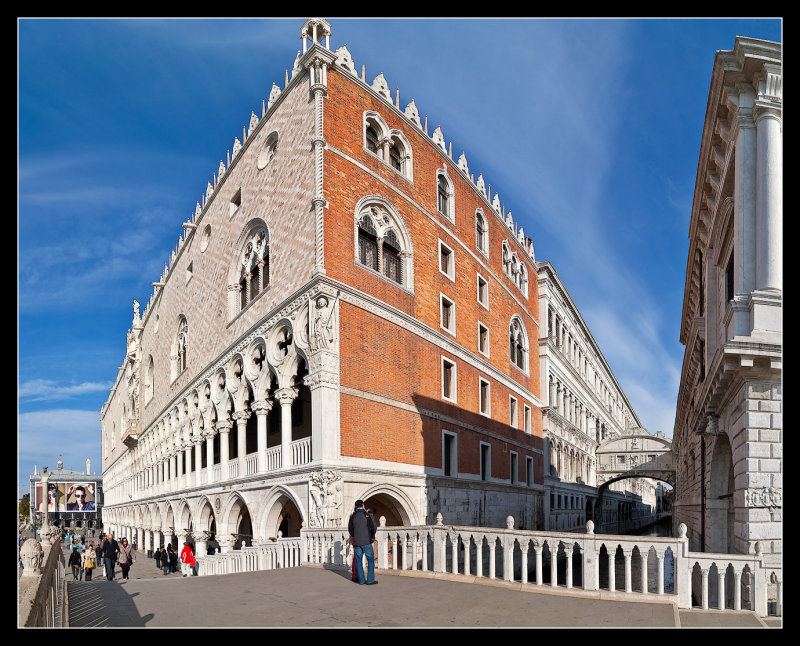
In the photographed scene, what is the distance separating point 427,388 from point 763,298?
1362 cm

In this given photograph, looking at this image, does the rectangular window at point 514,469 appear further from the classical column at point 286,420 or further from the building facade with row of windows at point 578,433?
the classical column at point 286,420

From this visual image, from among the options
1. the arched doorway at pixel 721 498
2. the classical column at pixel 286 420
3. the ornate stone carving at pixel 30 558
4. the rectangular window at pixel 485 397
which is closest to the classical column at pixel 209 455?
the classical column at pixel 286 420

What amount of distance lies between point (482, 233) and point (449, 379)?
867cm

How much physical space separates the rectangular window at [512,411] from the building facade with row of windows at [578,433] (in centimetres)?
583

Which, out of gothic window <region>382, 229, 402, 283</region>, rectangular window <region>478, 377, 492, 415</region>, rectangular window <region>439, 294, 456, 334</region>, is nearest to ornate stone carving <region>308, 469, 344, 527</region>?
gothic window <region>382, 229, 402, 283</region>

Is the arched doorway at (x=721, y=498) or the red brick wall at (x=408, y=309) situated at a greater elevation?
the red brick wall at (x=408, y=309)

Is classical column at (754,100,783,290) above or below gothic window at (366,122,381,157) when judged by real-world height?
below

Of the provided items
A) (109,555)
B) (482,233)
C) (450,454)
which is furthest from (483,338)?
(109,555)

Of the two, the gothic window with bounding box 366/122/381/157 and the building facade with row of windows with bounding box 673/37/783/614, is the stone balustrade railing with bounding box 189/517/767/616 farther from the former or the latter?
the gothic window with bounding box 366/122/381/157

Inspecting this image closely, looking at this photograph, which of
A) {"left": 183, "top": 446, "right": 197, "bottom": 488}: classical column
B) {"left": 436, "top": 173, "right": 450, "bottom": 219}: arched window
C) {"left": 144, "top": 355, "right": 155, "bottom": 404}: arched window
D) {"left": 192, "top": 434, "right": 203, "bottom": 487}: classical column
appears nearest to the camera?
{"left": 436, "top": 173, "right": 450, "bottom": 219}: arched window

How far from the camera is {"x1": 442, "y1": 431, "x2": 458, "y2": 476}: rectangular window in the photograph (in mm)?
24297

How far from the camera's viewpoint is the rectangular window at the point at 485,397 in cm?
2833

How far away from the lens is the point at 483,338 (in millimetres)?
29469

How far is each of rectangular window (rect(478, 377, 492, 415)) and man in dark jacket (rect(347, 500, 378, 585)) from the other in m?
17.4
